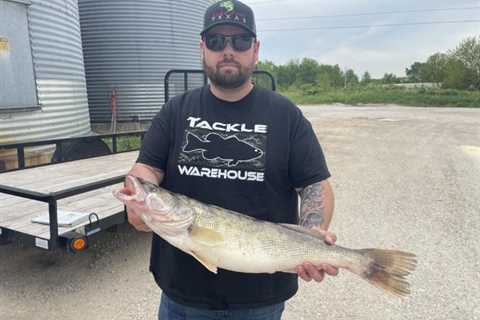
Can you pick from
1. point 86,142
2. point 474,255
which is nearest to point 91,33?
point 86,142

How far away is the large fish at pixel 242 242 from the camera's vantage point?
1824 millimetres

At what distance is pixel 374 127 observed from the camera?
1880cm

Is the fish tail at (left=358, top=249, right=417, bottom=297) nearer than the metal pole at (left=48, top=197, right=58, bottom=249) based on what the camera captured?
Yes

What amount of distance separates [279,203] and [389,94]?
147ft

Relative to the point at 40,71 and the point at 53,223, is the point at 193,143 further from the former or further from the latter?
the point at 40,71

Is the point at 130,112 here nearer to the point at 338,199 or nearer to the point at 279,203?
the point at 338,199

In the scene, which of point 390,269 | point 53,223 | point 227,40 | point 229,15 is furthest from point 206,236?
point 53,223

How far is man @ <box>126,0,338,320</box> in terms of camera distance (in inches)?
77.6

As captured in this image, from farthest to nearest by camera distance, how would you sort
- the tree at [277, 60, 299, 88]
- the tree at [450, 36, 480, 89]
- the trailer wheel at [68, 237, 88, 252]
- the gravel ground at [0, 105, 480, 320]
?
the tree at [277, 60, 299, 88] → the tree at [450, 36, 480, 89] → the gravel ground at [0, 105, 480, 320] → the trailer wheel at [68, 237, 88, 252]

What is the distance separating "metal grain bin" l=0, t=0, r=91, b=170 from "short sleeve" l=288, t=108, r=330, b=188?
25.2 feet

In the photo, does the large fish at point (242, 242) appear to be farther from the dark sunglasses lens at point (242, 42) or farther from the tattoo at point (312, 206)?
the dark sunglasses lens at point (242, 42)

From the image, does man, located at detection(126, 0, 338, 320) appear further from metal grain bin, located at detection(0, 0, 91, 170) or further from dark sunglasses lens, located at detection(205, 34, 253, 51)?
metal grain bin, located at detection(0, 0, 91, 170)

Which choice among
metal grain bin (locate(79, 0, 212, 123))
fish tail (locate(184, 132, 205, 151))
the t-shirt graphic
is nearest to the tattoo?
the t-shirt graphic

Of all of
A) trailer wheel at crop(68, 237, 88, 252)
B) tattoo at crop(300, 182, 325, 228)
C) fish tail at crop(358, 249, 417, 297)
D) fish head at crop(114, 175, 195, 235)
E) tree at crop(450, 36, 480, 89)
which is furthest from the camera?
tree at crop(450, 36, 480, 89)
